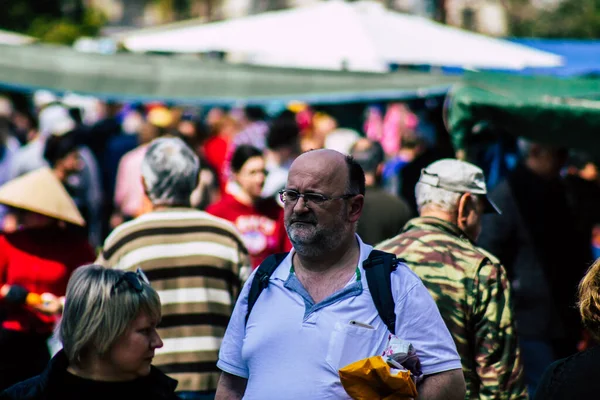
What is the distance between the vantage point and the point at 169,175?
16.4 feet

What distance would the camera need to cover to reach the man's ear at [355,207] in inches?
144

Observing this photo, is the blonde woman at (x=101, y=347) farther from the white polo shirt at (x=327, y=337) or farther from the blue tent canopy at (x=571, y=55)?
the blue tent canopy at (x=571, y=55)

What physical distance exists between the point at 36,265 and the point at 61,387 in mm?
2148

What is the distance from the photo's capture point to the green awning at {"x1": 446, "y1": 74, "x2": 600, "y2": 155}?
5.96 meters

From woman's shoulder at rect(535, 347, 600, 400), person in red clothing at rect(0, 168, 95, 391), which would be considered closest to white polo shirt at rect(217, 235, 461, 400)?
woman's shoulder at rect(535, 347, 600, 400)

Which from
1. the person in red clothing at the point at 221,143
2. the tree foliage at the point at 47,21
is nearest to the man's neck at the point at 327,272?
the person in red clothing at the point at 221,143

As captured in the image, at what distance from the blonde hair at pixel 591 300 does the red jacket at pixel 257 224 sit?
3426 millimetres

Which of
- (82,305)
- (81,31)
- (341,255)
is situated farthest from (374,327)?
(81,31)

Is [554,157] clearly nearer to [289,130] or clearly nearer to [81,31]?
[289,130]

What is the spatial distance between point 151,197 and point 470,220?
157 cm

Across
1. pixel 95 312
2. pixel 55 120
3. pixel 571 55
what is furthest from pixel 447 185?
pixel 571 55

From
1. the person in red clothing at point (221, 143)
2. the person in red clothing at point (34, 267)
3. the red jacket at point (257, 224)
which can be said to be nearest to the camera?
the person in red clothing at point (34, 267)

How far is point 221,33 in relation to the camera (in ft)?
35.7

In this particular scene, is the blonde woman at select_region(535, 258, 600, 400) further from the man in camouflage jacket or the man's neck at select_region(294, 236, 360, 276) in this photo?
the man in camouflage jacket
